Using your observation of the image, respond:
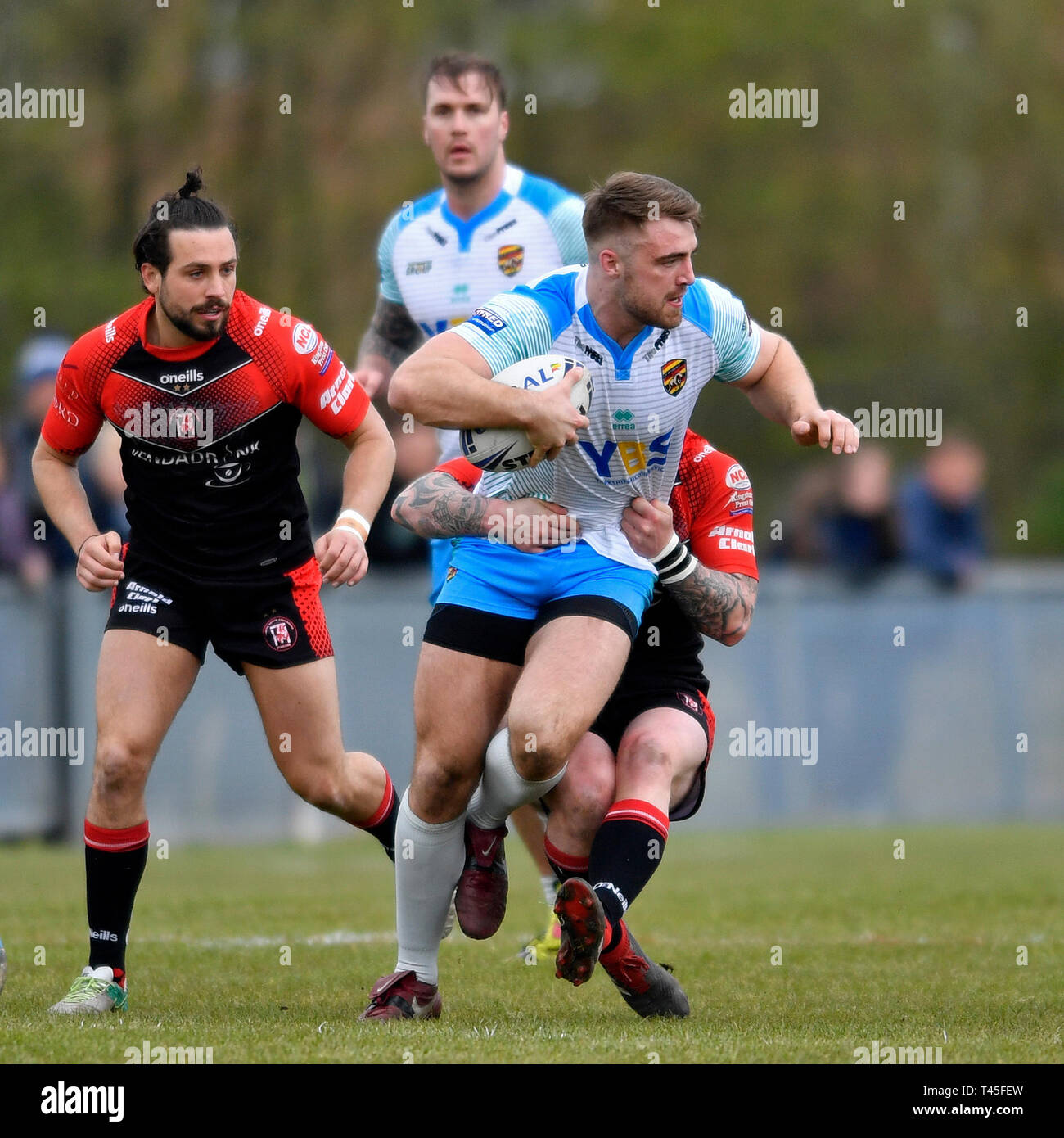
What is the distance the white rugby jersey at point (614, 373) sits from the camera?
5.75 m

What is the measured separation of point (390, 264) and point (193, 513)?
7.21 ft

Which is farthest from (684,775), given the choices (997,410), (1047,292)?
(1047,292)

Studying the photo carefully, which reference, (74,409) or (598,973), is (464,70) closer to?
(74,409)

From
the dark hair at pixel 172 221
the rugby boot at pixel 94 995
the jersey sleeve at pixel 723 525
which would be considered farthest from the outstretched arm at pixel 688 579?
the rugby boot at pixel 94 995

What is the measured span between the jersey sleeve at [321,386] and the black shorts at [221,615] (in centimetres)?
57

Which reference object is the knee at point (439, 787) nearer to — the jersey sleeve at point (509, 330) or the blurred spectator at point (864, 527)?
the jersey sleeve at point (509, 330)

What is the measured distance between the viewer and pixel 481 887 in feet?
19.5

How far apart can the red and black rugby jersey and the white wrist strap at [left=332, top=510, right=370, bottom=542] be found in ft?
1.16

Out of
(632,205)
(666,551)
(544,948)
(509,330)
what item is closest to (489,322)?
(509,330)

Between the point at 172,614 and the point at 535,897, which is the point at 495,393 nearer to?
the point at 172,614

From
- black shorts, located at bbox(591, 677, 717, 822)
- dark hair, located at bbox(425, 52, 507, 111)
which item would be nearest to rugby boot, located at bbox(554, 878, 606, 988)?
black shorts, located at bbox(591, 677, 717, 822)

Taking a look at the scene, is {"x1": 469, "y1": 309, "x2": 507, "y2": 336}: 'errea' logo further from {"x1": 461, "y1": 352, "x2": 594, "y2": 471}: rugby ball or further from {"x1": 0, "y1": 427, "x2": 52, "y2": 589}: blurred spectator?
{"x1": 0, "y1": 427, "x2": 52, "y2": 589}: blurred spectator

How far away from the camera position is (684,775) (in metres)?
6.05
